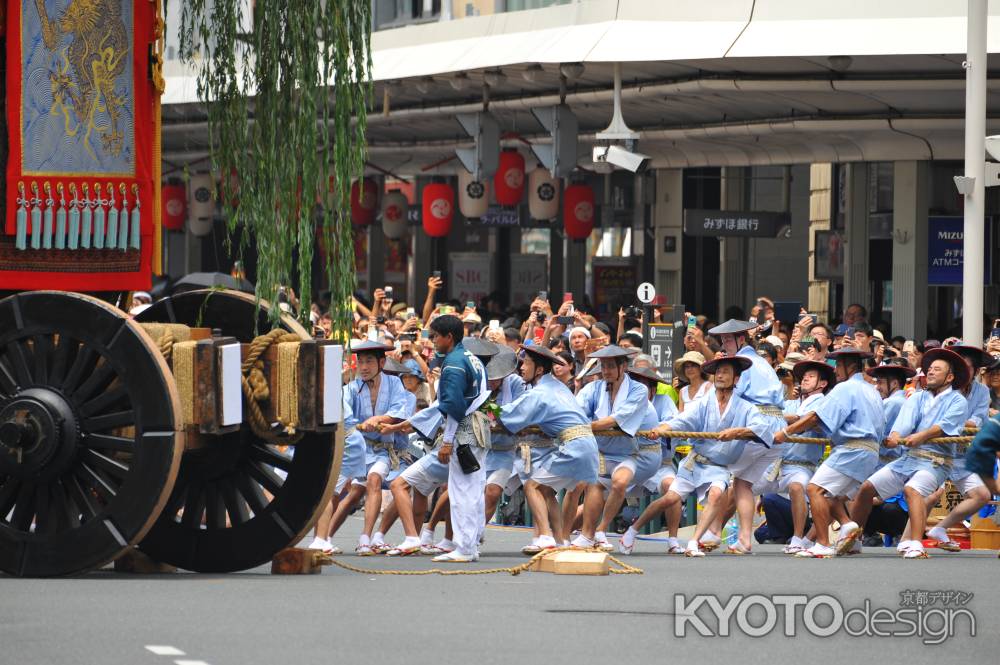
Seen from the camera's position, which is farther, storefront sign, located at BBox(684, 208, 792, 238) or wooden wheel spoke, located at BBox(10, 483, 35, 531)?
storefront sign, located at BBox(684, 208, 792, 238)

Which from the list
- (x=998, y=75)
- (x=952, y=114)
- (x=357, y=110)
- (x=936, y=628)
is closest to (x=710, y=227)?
(x=952, y=114)

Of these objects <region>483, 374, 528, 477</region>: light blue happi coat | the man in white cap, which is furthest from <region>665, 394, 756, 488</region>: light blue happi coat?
<region>483, 374, 528, 477</region>: light blue happi coat

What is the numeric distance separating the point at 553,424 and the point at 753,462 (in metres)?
1.75

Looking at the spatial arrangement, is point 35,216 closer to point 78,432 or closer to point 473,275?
point 78,432

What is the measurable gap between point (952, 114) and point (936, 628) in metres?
14.2

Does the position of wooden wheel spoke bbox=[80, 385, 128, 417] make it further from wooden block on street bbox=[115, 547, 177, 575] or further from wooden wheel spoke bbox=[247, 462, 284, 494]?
wooden block on street bbox=[115, 547, 177, 575]

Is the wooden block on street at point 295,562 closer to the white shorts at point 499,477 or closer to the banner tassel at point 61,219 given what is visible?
the banner tassel at point 61,219

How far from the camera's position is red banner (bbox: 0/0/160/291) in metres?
11.9

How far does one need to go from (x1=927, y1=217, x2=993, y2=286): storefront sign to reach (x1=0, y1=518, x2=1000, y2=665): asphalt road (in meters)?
11.8

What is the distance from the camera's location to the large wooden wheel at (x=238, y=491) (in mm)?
12109

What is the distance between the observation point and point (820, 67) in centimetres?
2262

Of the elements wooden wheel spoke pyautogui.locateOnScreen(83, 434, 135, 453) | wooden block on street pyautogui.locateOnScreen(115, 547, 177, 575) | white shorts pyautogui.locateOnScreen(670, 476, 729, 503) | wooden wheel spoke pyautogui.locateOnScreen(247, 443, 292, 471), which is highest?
Result: wooden wheel spoke pyautogui.locateOnScreen(83, 434, 135, 453)

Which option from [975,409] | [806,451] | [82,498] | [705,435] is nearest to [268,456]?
[82,498]

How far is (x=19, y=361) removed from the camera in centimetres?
1167
